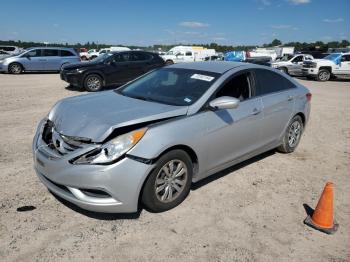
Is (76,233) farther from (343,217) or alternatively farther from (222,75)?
(343,217)

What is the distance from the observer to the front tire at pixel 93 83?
12641 mm

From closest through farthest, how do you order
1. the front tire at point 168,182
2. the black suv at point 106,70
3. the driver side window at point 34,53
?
the front tire at point 168,182 < the black suv at point 106,70 < the driver side window at point 34,53

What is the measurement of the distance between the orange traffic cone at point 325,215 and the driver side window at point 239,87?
5.53 ft

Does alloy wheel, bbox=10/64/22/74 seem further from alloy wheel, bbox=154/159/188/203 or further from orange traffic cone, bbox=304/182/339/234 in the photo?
orange traffic cone, bbox=304/182/339/234

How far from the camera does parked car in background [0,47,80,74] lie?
19344 millimetres

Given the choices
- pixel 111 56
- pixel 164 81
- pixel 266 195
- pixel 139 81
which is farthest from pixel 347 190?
pixel 111 56

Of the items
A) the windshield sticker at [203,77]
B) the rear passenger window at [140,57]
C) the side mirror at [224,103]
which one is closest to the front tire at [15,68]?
the rear passenger window at [140,57]

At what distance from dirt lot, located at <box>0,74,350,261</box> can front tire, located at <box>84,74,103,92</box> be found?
24.3 ft

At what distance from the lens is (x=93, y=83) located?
12.8 m

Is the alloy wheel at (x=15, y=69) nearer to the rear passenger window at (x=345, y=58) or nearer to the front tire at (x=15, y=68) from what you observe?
the front tire at (x=15, y=68)

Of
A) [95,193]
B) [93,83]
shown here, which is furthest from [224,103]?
[93,83]

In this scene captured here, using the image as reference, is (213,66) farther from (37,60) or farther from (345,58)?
(345,58)

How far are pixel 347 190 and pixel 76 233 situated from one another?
3543mm

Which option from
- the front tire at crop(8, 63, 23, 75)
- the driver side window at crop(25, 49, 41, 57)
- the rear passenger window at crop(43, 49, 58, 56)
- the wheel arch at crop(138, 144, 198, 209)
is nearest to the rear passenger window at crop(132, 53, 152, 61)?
the rear passenger window at crop(43, 49, 58, 56)
